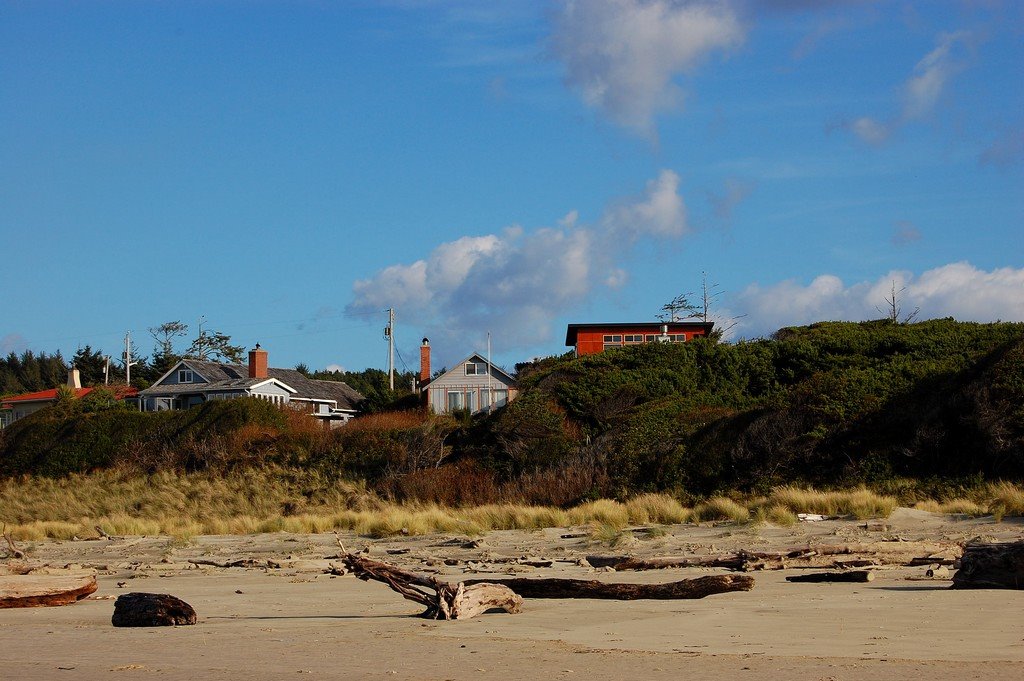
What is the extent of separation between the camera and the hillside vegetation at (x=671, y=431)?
84.8ft

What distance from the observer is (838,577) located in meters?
11.4

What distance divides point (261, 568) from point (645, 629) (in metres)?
8.39

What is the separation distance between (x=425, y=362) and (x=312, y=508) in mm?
30625

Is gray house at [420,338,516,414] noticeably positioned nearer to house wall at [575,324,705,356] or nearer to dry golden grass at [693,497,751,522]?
house wall at [575,324,705,356]

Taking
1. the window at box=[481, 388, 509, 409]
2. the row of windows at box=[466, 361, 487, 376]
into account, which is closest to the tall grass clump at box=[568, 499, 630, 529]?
the window at box=[481, 388, 509, 409]

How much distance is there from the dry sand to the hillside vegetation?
1317 cm

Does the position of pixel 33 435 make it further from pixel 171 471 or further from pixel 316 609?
pixel 316 609

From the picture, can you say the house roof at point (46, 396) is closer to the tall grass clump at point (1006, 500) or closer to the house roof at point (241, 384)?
the house roof at point (241, 384)

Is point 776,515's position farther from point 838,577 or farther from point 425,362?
point 425,362

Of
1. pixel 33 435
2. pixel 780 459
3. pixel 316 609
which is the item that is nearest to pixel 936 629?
pixel 316 609

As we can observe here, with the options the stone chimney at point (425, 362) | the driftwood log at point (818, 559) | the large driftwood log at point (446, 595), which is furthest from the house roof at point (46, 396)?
the large driftwood log at point (446, 595)

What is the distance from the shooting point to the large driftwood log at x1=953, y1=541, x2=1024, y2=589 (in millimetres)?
9984

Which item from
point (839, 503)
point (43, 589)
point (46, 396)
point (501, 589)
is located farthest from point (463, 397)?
point (501, 589)

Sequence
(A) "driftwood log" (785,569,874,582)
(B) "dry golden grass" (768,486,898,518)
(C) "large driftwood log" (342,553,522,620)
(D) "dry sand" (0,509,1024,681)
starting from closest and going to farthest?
(D) "dry sand" (0,509,1024,681), (C) "large driftwood log" (342,553,522,620), (A) "driftwood log" (785,569,874,582), (B) "dry golden grass" (768,486,898,518)
